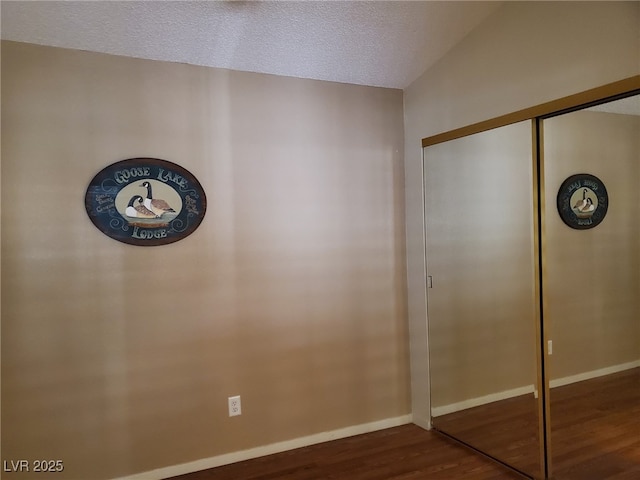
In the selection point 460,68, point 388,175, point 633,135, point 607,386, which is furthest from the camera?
point 388,175

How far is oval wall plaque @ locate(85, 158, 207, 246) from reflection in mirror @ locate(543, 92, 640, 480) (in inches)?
73.4

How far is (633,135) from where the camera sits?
205 cm

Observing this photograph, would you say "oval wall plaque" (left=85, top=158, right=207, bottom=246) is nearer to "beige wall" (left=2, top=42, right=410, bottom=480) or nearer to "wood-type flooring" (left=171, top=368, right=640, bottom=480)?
"beige wall" (left=2, top=42, right=410, bottom=480)

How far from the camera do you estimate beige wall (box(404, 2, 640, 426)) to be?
6.35 feet

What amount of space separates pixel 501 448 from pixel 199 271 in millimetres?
1947

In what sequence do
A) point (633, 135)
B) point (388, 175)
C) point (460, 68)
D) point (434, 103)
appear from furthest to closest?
1. point (388, 175)
2. point (434, 103)
3. point (460, 68)
4. point (633, 135)

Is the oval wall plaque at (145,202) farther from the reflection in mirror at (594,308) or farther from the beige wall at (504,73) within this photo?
the reflection in mirror at (594,308)

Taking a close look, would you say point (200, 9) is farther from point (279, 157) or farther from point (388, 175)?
point (388, 175)

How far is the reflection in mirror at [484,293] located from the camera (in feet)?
7.88

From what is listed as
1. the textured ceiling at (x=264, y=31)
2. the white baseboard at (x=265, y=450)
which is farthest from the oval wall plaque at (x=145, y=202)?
the white baseboard at (x=265, y=450)

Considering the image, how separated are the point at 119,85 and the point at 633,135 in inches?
97.6

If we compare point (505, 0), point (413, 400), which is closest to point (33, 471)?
point (413, 400)

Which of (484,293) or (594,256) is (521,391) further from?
(594,256)

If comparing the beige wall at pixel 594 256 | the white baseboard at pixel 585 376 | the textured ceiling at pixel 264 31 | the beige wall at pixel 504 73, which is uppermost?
the textured ceiling at pixel 264 31
